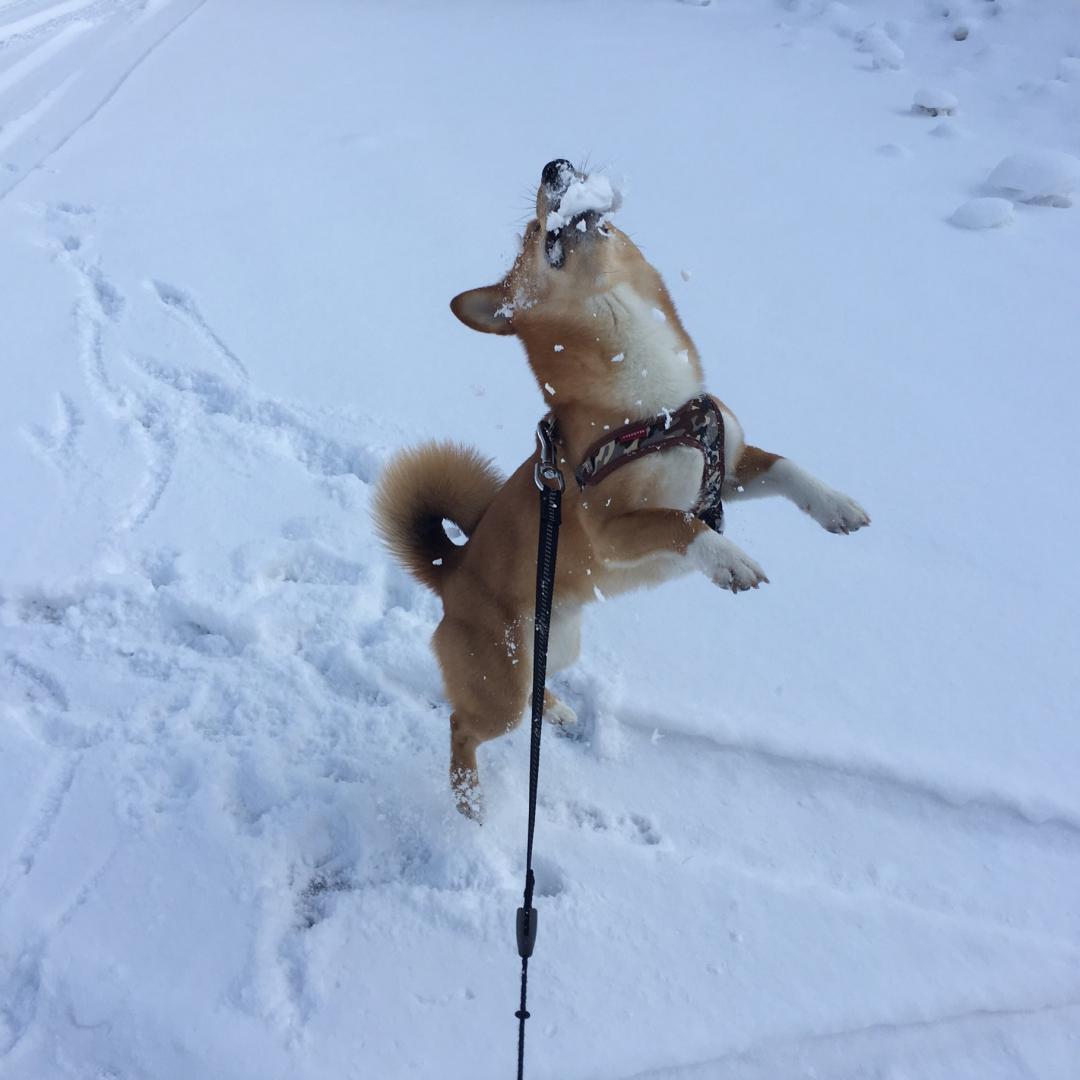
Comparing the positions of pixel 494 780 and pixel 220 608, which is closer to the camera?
pixel 494 780

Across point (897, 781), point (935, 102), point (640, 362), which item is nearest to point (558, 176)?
point (640, 362)

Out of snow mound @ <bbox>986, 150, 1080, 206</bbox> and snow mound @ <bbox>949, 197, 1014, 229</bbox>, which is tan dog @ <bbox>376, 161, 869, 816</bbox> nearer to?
snow mound @ <bbox>949, 197, 1014, 229</bbox>

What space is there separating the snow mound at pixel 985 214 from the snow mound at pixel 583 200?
14.3 ft

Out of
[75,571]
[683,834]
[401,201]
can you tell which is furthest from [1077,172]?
[75,571]

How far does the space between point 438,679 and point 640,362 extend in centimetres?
120

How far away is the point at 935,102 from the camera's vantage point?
6805 millimetres

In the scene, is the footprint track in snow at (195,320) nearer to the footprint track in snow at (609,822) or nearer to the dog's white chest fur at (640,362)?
the dog's white chest fur at (640,362)

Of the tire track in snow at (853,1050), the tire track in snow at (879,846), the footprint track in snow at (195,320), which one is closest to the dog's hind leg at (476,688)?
the tire track in snow at (879,846)

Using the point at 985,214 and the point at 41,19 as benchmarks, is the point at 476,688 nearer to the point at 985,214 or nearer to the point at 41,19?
the point at 985,214

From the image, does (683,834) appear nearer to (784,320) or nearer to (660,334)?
(660,334)

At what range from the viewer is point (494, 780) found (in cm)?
231

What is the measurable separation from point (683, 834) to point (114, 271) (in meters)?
4.15

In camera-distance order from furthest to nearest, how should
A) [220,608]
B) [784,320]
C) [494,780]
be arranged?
[784,320], [220,608], [494,780]

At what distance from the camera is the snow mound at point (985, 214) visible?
5148mm
